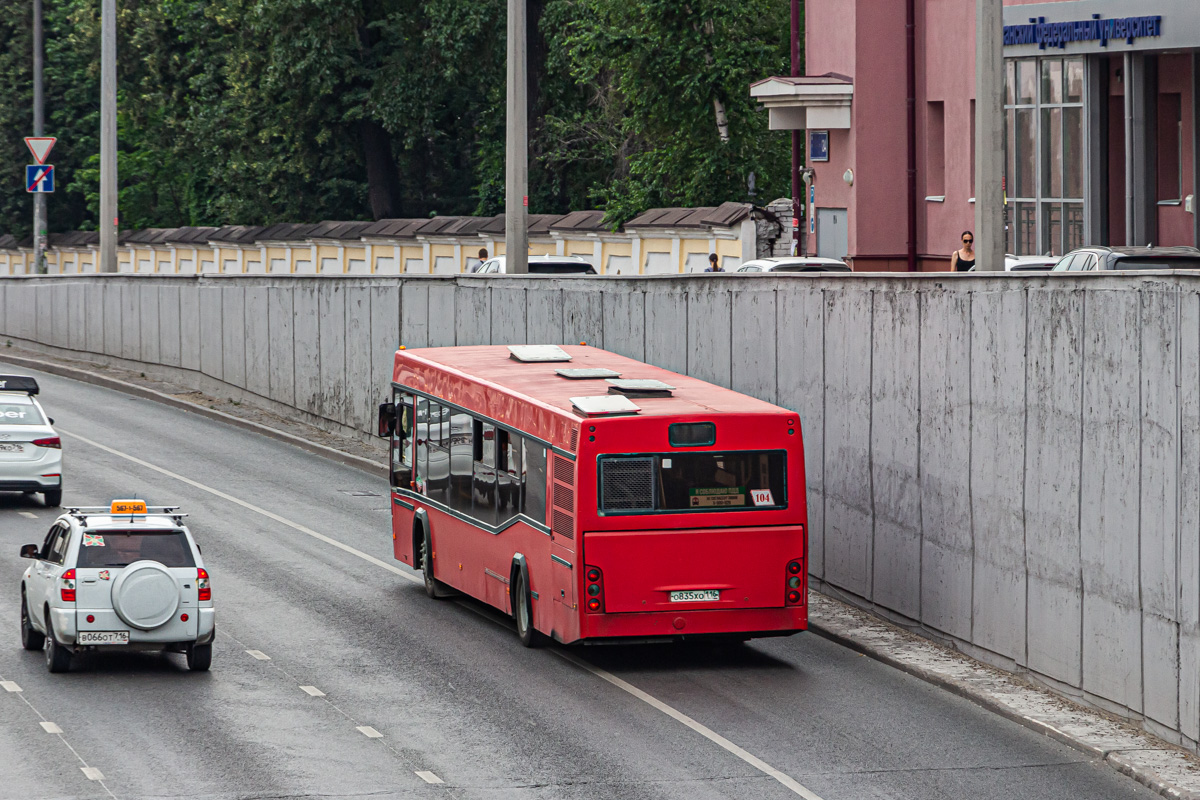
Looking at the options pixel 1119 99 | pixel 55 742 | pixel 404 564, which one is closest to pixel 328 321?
pixel 404 564

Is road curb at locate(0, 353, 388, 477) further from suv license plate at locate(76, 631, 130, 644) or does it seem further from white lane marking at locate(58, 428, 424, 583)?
suv license plate at locate(76, 631, 130, 644)

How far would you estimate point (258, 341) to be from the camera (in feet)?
129

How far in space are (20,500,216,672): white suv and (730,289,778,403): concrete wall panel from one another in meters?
7.95

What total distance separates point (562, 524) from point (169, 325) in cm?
2821

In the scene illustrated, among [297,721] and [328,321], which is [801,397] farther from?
[328,321]

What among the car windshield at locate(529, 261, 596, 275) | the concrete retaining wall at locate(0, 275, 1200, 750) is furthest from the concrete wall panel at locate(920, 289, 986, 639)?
the car windshield at locate(529, 261, 596, 275)

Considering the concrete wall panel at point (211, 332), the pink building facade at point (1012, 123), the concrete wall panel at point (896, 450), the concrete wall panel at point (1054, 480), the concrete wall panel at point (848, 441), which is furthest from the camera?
the concrete wall panel at point (211, 332)

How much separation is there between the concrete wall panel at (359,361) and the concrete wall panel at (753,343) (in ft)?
41.5

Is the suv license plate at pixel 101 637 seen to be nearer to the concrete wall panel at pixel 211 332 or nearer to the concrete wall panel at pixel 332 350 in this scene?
the concrete wall panel at pixel 332 350

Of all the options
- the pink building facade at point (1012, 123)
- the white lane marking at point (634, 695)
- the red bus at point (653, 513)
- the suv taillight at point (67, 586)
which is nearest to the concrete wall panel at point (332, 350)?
the white lane marking at point (634, 695)

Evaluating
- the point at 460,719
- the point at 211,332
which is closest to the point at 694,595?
the point at 460,719

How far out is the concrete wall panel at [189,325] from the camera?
139ft

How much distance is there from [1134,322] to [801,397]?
7.28 meters

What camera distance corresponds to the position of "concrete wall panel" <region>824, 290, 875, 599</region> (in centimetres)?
2041
